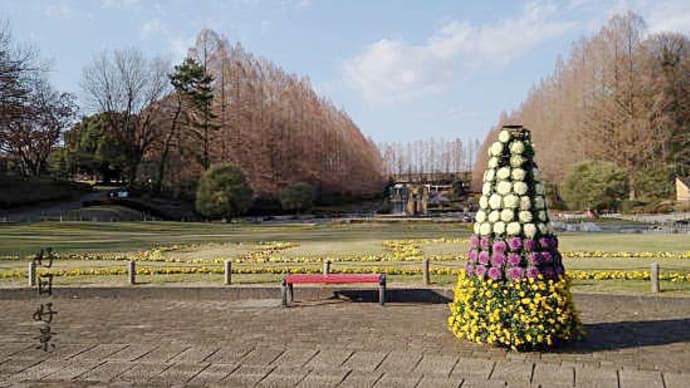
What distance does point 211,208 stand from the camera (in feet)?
139

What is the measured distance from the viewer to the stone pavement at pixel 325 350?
6047 mm

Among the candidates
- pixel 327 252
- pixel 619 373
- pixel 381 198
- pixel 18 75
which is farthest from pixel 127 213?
pixel 381 198

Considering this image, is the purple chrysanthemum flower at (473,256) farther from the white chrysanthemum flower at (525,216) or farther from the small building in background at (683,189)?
the small building in background at (683,189)

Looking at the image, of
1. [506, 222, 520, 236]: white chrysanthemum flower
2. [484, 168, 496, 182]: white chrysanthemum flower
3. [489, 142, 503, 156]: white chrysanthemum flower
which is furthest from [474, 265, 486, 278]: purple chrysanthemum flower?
[489, 142, 503, 156]: white chrysanthemum flower

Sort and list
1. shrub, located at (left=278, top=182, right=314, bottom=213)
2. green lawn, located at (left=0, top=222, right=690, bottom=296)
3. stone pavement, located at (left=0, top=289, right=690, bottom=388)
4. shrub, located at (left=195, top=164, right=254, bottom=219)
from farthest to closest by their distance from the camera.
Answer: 1. shrub, located at (left=278, top=182, right=314, bottom=213)
2. shrub, located at (left=195, top=164, right=254, bottom=219)
3. green lawn, located at (left=0, top=222, right=690, bottom=296)
4. stone pavement, located at (left=0, top=289, right=690, bottom=388)

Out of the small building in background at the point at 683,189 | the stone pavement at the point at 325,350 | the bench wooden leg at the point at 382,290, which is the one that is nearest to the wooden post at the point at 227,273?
the stone pavement at the point at 325,350

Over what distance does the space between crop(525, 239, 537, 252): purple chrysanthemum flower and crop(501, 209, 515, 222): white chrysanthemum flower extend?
293 millimetres

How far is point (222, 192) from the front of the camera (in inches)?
1649

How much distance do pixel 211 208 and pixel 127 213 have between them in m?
5.69

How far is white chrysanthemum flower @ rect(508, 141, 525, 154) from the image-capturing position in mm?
6922

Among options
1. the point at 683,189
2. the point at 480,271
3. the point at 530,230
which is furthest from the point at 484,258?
the point at 683,189

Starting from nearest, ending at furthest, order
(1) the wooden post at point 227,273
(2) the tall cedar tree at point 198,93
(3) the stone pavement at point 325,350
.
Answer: (3) the stone pavement at point 325,350
(1) the wooden post at point 227,273
(2) the tall cedar tree at point 198,93

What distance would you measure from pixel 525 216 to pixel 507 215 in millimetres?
189

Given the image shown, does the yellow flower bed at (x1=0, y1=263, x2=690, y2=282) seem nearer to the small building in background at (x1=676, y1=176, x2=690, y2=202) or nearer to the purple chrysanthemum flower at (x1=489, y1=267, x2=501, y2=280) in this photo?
the purple chrysanthemum flower at (x1=489, y1=267, x2=501, y2=280)
